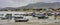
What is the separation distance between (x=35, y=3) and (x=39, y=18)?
171 millimetres

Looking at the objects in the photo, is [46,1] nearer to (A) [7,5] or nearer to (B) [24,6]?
(B) [24,6]

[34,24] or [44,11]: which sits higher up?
[44,11]

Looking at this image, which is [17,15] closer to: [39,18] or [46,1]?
[39,18]

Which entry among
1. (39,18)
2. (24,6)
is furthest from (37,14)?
(24,6)

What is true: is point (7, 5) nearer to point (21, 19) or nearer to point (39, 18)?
point (21, 19)

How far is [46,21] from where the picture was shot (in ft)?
3.39

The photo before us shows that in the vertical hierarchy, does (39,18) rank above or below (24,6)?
below

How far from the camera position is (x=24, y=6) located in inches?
42.3

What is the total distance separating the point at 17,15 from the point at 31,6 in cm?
18

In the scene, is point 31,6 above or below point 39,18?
above

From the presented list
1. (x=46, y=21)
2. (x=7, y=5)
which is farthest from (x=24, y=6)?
(x=46, y=21)

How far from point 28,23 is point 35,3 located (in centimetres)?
23

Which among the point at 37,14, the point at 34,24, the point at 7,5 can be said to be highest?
the point at 7,5

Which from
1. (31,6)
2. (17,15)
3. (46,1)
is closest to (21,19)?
(17,15)
